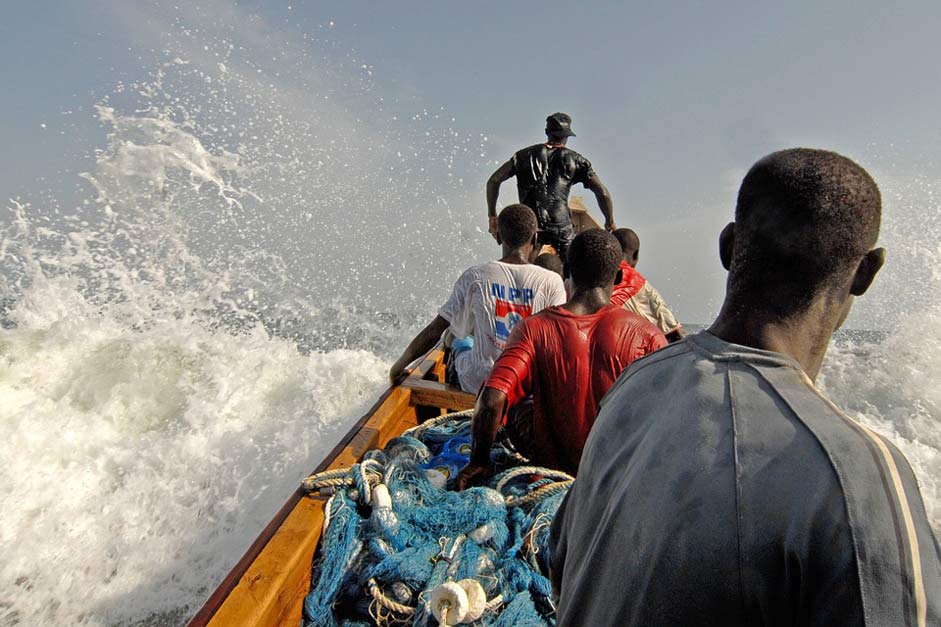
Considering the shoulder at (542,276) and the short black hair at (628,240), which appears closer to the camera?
the shoulder at (542,276)

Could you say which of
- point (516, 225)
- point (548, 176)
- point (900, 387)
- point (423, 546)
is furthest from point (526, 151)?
point (900, 387)

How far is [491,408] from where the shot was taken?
2.51 m

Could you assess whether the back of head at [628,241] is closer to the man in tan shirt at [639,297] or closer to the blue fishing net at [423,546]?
the man in tan shirt at [639,297]

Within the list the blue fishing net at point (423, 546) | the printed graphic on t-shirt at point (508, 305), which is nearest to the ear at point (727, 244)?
the blue fishing net at point (423, 546)

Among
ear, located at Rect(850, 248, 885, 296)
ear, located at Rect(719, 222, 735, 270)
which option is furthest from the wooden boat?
ear, located at Rect(850, 248, 885, 296)

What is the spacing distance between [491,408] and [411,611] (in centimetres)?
86

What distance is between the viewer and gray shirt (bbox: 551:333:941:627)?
2.14ft

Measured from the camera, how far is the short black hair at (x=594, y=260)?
8.64ft

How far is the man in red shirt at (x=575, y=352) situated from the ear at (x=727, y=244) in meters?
1.45

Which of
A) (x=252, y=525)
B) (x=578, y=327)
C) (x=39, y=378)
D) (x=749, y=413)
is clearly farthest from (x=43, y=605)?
(x=39, y=378)

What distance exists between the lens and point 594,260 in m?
2.64

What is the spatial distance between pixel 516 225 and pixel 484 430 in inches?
64.6

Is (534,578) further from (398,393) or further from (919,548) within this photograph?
(398,393)

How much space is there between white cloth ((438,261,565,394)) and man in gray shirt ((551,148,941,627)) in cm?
250
